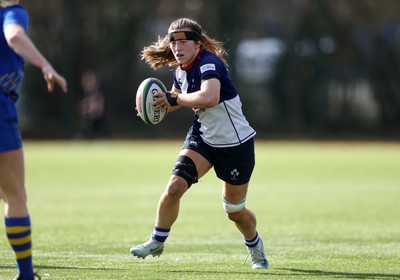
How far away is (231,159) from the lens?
289 inches

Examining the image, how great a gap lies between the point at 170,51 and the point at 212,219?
4.26 metres

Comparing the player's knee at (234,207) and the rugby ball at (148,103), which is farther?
the player's knee at (234,207)

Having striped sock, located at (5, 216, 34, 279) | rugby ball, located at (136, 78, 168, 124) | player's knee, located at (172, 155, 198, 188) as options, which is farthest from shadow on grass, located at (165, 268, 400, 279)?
striped sock, located at (5, 216, 34, 279)

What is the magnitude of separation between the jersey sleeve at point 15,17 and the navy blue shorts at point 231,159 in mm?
2164

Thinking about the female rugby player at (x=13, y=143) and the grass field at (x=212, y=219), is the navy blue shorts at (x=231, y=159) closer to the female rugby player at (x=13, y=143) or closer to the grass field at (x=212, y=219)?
the grass field at (x=212, y=219)

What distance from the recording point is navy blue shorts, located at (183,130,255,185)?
24.1 ft

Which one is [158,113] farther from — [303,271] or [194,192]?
[194,192]

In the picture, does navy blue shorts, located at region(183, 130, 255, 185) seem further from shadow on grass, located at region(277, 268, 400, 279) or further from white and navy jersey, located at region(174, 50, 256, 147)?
shadow on grass, located at region(277, 268, 400, 279)

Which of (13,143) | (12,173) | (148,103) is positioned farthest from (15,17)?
(148,103)

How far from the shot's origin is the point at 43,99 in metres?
29.7

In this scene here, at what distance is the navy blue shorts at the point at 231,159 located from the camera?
289 inches

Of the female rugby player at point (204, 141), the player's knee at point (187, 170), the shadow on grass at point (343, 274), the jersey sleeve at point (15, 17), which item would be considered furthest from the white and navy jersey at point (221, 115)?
the jersey sleeve at point (15, 17)

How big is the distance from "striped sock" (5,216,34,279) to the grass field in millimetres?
777

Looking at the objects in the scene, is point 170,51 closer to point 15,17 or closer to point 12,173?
point 15,17
